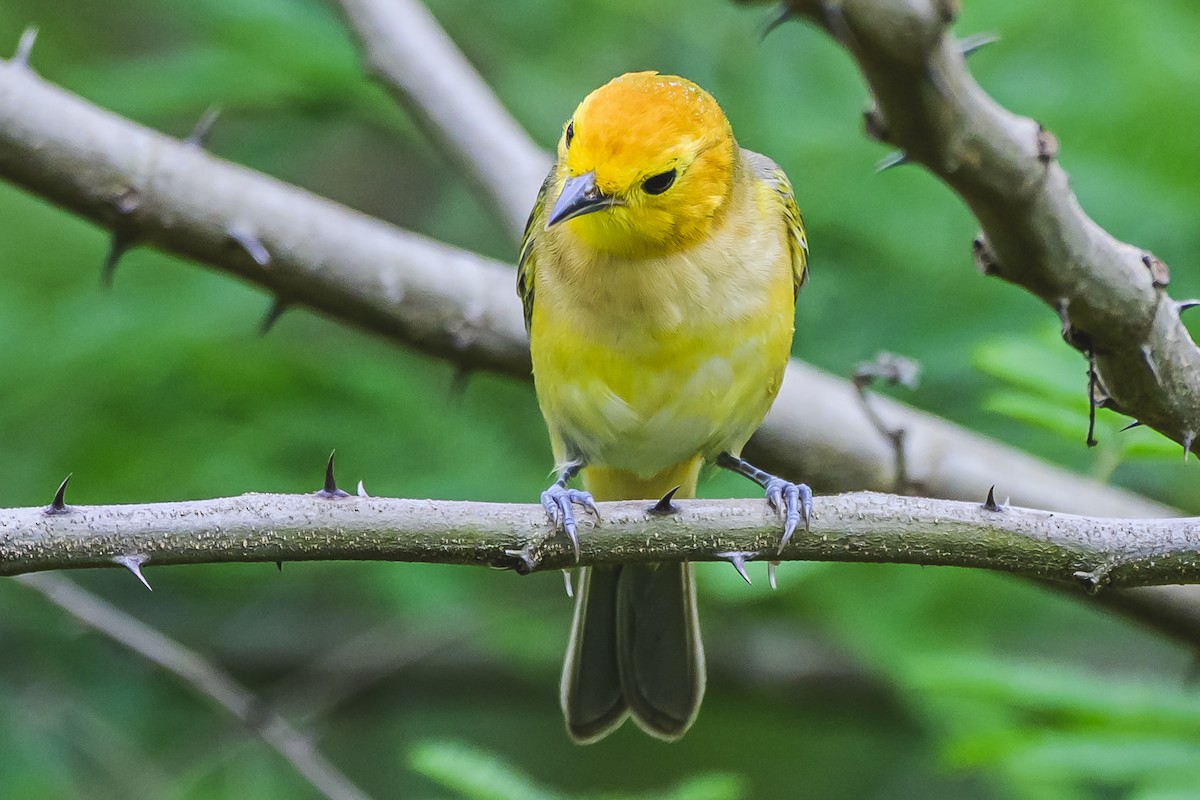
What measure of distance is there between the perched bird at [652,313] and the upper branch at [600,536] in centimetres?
55

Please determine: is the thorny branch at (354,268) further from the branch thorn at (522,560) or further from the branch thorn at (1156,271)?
the branch thorn at (522,560)

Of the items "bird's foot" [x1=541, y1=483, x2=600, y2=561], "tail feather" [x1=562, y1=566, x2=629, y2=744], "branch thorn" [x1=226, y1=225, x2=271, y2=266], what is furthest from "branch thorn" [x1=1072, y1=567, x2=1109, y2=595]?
"branch thorn" [x1=226, y1=225, x2=271, y2=266]

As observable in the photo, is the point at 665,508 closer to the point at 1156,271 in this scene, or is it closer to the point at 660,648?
the point at 1156,271

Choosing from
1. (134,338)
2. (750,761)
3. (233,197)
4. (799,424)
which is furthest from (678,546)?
(750,761)

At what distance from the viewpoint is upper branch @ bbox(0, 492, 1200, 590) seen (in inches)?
108

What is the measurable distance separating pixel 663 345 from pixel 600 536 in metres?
1.44

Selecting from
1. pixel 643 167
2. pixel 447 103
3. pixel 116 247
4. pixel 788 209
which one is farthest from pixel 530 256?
pixel 116 247

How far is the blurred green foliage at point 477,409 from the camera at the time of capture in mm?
5719

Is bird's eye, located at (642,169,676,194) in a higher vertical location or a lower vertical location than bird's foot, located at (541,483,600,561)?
higher

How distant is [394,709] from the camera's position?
7570 millimetres

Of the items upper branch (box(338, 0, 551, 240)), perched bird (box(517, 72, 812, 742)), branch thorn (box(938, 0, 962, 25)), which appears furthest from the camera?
upper branch (box(338, 0, 551, 240))

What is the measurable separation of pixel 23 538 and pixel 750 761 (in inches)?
236

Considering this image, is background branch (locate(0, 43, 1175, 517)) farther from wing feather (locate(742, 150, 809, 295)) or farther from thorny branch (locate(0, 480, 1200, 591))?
thorny branch (locate(0, 480, 1200, 591))

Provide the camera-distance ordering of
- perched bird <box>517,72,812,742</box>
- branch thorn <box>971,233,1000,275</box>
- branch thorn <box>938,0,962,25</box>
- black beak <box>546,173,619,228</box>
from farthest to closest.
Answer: perched bird <box>517,72,812,742</box>
black beak <box>546,173,619,228</box>
branch thorn <box>971,233,1000,275</box>
branch thorn <box>938,0,962,25</box>
